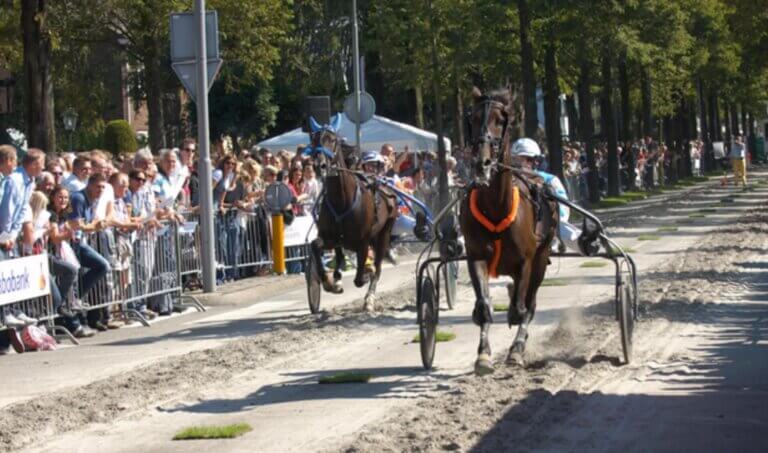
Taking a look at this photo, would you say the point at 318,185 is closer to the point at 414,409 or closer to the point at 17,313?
the point at 17,313

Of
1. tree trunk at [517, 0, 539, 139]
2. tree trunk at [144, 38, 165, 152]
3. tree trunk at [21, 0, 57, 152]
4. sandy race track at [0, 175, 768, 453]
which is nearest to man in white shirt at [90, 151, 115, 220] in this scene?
sandy race track at [0, 175, 768, 453]

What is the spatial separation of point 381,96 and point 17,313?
43752 millimetres

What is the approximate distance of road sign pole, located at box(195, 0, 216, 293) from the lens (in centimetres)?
2036

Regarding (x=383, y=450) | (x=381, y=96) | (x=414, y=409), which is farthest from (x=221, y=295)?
(x=381, y=96)

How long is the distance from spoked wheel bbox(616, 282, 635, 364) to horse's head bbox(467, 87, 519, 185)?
66.3 inches

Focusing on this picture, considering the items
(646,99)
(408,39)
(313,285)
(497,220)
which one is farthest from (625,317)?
(646,99)

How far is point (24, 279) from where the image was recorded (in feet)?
50.0

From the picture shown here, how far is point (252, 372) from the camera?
1277cm

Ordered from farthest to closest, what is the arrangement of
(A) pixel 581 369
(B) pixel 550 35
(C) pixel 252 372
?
1. (B) pixel 550 35
2. (C) pixel 252 372
3. (A) pixel 581 369

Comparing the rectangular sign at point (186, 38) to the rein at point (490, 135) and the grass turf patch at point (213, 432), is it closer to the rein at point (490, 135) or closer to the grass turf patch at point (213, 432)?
the rein at point (490, 135)

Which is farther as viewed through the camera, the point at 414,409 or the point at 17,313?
the point at 17,313

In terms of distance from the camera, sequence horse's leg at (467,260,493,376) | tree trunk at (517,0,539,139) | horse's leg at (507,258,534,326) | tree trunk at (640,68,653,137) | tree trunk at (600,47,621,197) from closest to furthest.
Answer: horse's leg at (467,260,493,376) < horse's leg at (507,258,534,326) < tree trunk at (517,0,539,139) < tree trunk at (600,47,621,197) < tree trunk at (640,68,653,137)

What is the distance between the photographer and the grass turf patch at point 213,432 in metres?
9.70

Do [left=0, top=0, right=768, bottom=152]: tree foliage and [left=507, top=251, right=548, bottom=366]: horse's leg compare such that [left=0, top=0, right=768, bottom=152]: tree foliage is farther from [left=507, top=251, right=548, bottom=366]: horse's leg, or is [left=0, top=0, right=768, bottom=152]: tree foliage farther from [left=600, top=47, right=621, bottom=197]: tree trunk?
[left=507, top=251, right=548, bottom=366]: horse's leg
